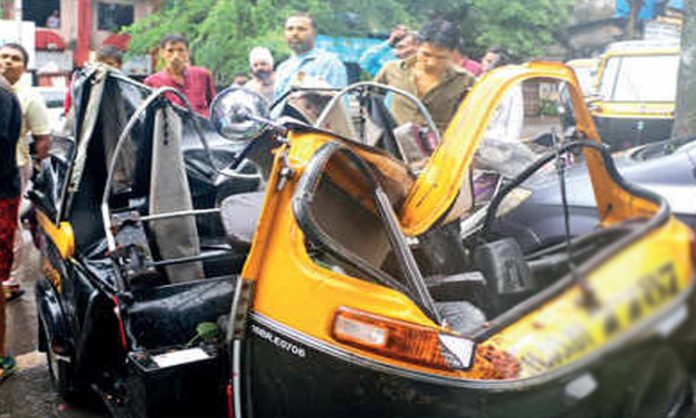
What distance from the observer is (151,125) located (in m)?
3.39

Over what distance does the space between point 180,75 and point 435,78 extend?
2.22m

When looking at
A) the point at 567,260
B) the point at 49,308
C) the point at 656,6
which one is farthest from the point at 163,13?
the point at 656,6

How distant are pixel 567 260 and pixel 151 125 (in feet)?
7.83

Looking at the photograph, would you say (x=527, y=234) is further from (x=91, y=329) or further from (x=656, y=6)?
(x=656, y=6)

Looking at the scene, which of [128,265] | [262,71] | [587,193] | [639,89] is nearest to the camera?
[587,193]

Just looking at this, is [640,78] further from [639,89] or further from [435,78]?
[435,78]

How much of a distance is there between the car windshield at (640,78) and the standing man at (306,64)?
21.6 feet

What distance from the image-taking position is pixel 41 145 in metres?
5.39

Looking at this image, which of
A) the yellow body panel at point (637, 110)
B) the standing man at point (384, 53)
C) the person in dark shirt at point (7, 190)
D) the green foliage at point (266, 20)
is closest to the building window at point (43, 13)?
the green foliage at point (266, 20)

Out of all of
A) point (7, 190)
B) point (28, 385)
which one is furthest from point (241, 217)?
point (28, 385)

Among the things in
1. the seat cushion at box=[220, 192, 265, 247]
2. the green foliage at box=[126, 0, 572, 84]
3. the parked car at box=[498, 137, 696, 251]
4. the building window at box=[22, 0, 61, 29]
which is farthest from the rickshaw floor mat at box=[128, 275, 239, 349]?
the building window at box=[22, 0, 61, 29]

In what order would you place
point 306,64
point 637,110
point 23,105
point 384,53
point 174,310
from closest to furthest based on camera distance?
1. point 174,310
2. point 306,64
3. point 23,105
4. point 384,53
5. point 637,110

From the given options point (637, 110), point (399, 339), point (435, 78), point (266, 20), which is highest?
point (435, 78)

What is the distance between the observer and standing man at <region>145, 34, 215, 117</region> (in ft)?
18.5
